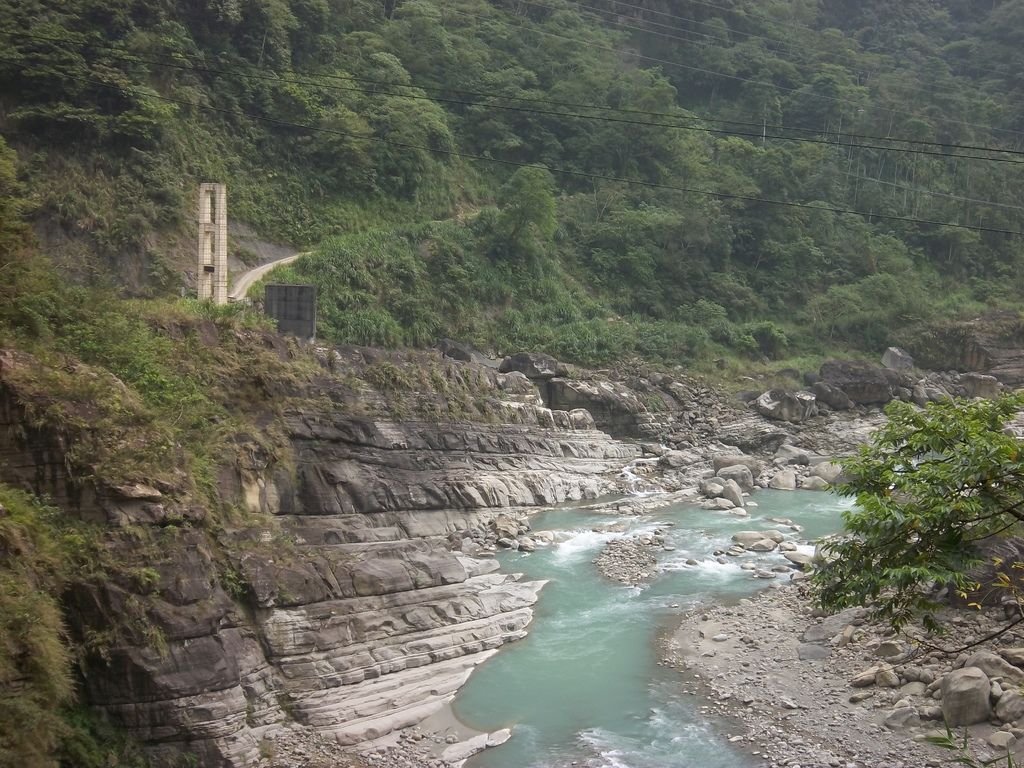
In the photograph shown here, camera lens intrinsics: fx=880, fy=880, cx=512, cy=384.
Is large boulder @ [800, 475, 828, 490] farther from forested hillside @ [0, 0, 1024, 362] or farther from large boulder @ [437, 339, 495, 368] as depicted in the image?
large boulder @ [437, 339, 495, 368]

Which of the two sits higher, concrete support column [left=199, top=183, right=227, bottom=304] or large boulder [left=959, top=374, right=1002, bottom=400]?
concrete support column [left=199, top=183, right=227, bottom=304]

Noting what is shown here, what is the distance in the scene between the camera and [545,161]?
51406 mm

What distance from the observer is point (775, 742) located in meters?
13.6

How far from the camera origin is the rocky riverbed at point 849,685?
12.8 m

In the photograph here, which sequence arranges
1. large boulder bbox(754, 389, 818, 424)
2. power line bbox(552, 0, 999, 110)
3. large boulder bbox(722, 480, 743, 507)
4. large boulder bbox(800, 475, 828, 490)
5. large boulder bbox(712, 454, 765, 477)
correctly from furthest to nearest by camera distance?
power line bbox(552, 0, 999, 110) < large boulder bbox(754, 389, 818, 424) < large boulder bbox(712, 454, 765, 477) < large boulder bbox(800, 475, 828, 490) < large boulder bbox(722, 480, 743, 507)

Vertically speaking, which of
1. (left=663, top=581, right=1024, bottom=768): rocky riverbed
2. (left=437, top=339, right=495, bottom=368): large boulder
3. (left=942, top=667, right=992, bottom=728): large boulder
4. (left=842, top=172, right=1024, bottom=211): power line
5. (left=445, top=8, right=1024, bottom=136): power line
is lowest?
(left=663, top=581, right=1024, bottom=768): rocky riverbed

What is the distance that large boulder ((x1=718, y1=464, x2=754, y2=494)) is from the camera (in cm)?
3162

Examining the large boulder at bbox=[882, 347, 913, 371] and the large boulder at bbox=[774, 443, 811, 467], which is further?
the large boulder at bbox=[882, 347, 913, 371]

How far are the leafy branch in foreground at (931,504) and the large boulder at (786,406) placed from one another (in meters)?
30.3

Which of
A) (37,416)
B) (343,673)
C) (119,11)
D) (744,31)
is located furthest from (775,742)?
(744,31)

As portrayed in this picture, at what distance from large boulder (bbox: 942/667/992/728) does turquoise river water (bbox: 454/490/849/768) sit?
10.1 feet

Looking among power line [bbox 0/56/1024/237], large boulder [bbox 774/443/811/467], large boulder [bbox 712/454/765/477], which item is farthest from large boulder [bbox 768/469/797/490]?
power line [bbox 0/56/1024/237]

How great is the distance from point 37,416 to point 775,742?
1257 cm

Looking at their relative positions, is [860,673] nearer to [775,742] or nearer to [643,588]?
[775,742]
